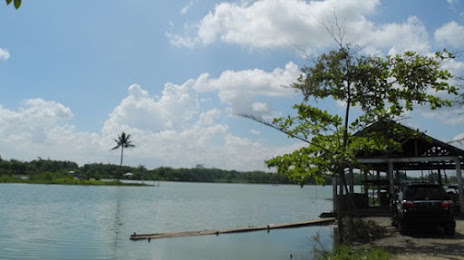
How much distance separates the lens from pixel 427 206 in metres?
12.5

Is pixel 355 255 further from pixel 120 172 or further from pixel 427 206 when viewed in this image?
pixel 120 172

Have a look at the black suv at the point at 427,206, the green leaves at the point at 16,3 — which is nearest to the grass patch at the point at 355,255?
the black suv at the point at 427,206

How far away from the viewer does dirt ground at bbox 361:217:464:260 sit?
9775 millimetres

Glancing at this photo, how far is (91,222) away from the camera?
77.7ft

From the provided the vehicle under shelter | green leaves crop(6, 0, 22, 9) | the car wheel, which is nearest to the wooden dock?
the vehicle under shelter

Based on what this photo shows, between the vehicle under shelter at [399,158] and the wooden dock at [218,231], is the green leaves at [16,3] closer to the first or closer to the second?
the vehicle under shelter at [399,158]

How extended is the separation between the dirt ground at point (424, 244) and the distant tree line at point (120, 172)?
1764 cm

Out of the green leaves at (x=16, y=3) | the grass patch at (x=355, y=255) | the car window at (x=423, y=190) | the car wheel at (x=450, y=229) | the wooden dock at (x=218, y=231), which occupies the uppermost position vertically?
the green leaves at (x=16, y=3)

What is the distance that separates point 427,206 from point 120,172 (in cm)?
9583

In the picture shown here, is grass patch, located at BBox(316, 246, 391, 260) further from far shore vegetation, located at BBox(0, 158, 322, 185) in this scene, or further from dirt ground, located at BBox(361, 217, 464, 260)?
far shore vegetation, located at BBox(0, 158, 322, 185)

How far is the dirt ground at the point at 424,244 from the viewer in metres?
9.77

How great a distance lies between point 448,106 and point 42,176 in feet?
264

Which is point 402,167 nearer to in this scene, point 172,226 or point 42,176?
point 172,226

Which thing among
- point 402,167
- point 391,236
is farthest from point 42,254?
point 402,167
